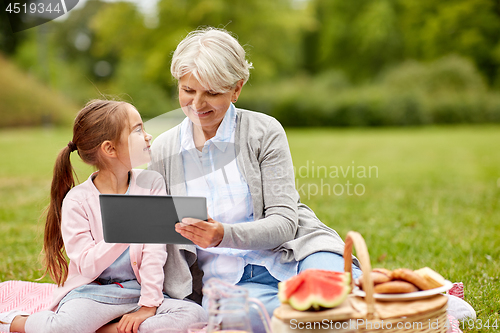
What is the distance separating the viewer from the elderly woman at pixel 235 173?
2.45 metres

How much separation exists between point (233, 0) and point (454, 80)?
465 inches

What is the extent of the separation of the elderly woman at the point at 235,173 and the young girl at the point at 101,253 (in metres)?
0.18

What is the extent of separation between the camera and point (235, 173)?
8.68 feet

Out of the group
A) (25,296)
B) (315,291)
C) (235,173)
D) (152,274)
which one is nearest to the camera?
(315,291)

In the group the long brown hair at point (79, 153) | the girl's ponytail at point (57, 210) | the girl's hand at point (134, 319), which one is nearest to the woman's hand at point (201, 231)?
the girl's hand at point (134, 319)

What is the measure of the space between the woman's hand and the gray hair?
0.72 metres

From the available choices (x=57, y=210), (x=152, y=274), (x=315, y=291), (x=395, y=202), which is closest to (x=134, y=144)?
(x=57, y=210)

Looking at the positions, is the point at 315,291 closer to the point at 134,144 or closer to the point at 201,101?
the point at 201,101

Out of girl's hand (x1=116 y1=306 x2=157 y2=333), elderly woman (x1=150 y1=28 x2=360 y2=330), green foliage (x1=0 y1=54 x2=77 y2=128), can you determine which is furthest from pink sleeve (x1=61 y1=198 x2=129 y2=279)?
green foliage (x1=0 y1=54 x2=77 y2=128)

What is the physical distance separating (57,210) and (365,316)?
1.76 metres

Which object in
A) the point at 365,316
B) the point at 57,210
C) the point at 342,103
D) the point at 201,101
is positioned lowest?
the point at 342,103

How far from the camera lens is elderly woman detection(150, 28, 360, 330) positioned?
245cm

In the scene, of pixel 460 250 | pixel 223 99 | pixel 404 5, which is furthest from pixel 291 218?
pixel 404 5

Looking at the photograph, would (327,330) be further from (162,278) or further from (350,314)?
(162,278)
